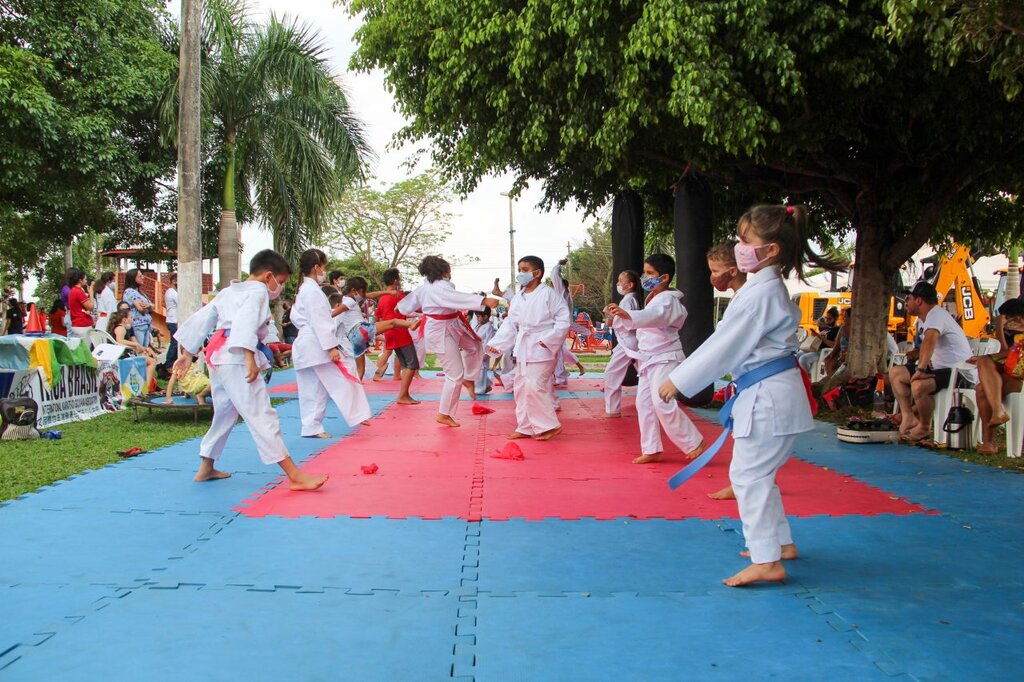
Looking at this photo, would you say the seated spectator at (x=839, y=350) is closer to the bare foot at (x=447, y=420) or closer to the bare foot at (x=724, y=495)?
the bare foot at (x=447, y=420)

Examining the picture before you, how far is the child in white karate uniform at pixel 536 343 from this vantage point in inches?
308

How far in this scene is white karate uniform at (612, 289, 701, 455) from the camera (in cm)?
673

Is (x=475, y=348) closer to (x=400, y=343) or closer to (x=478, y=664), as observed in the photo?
(x=400, y=343)

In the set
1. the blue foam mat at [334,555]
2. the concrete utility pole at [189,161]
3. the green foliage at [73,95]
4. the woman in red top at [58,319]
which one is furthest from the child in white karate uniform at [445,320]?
the woman in red top at [58,319]

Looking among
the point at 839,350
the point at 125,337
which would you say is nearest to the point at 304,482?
the point at 125,337

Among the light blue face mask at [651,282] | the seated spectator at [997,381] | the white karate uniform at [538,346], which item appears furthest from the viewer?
the white karate uniform at [538,346]

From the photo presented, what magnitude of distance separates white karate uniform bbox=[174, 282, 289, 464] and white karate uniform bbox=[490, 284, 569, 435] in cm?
275

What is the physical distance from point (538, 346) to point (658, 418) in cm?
143

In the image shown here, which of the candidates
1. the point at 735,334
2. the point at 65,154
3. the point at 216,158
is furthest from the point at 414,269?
the point at 735,334

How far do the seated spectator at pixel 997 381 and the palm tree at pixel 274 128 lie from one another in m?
13.7

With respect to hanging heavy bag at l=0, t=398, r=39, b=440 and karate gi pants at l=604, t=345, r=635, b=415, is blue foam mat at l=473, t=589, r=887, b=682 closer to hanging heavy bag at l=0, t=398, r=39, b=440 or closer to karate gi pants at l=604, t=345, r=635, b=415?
hanging heavy bag at l=0, t=398, r=39, b=440

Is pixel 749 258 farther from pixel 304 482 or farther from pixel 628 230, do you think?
pixel 628 230

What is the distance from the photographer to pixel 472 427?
9.21 meters

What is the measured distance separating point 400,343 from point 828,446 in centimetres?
576
